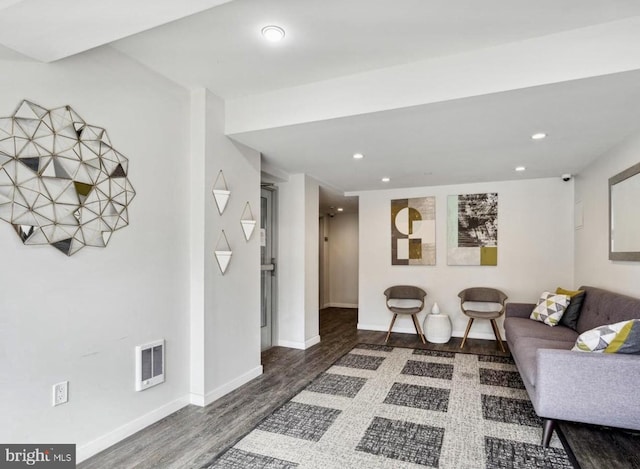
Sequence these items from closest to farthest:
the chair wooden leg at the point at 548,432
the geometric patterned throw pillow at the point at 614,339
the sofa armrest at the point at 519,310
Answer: the geometric patterned throw pillow at the point at 614,339
the chair wooden leg at the point at 548,432
the sofa armrest at the point at 519,310

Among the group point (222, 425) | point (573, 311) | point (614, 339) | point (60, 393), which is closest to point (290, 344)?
point (222, 425)

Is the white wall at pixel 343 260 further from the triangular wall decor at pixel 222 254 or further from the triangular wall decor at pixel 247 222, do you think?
the triangular wall decor at pixel 222 254

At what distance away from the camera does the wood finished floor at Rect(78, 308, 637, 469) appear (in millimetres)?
2180

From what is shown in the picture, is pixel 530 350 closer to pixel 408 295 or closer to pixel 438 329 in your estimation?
pixel 438 329

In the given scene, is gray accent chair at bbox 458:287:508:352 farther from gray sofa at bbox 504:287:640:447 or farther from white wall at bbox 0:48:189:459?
white wall at bbox 0:48:189:459

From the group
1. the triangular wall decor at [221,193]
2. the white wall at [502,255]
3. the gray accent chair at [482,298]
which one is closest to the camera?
the triangular wall decor at [221,193]

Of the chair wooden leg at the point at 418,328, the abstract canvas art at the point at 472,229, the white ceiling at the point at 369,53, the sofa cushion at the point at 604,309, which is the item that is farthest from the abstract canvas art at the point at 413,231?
the sofa cushion at the point at 604,309

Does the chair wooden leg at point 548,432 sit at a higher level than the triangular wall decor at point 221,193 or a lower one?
lower

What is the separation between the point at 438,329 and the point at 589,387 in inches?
113

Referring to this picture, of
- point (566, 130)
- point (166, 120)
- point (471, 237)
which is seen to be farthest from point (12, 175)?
point (471, 237)

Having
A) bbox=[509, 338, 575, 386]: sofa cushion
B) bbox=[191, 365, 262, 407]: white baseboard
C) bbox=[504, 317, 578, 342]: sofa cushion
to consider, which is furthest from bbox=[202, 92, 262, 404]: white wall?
bbox=[504, 317, 578, 342]: sofa cushion

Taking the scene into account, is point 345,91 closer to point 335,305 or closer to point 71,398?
point 71,398

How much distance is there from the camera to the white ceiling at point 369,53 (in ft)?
5.99

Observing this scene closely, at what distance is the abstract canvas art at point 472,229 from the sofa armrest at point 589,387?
316 cm
